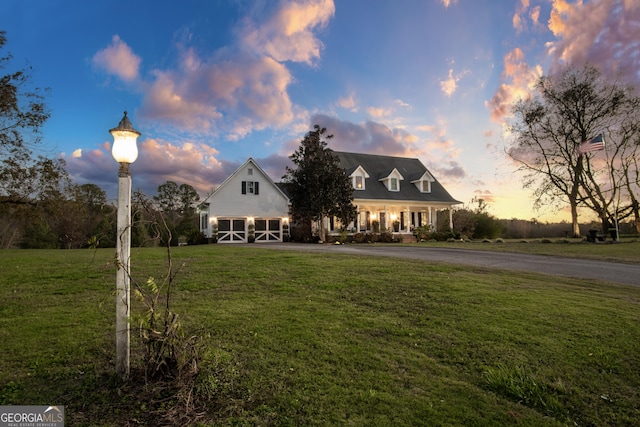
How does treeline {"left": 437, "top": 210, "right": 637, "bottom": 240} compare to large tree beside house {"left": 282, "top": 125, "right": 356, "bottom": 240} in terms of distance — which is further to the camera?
treeline {"left": 437, "top": 210, "right": 637, "bottom": 240}

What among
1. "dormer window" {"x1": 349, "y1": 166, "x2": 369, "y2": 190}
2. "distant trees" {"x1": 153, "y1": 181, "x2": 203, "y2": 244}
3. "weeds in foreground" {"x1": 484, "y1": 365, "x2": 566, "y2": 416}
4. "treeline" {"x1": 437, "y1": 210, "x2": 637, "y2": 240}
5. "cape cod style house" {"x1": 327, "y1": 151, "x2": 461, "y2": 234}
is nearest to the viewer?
"weeds in foreground" {"x1": 484, "y1": 365, "x2": 566, "y2": 416}

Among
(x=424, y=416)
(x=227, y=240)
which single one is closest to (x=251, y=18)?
(x=424, y=416)

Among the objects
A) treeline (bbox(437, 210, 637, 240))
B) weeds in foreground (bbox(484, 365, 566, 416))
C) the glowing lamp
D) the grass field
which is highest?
the glowing lamp

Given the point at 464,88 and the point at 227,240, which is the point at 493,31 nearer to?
the point at 464,88

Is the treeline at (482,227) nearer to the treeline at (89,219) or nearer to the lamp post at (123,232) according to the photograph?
the treeline at (89,219)

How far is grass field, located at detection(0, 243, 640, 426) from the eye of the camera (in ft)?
9.30

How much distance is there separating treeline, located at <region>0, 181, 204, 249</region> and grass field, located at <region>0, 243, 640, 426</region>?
2.05 ft

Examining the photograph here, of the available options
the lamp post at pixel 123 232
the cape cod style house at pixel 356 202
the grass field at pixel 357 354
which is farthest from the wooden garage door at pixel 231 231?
the lamp post at pixel 123 232

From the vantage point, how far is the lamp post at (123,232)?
316 cm

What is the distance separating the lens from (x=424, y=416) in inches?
107

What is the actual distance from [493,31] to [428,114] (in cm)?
528

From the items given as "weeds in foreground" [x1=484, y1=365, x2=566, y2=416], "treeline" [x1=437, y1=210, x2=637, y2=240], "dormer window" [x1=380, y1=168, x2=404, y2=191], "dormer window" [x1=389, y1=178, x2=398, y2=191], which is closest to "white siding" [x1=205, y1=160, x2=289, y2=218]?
"dormer window" [x1=380, y1=168, x2=404, y2=191]

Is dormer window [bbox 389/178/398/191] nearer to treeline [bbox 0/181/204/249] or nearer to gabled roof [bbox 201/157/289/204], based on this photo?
gabled roof [bbox 201/157/289/204]

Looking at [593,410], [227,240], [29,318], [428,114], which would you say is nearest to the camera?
[593,410]
